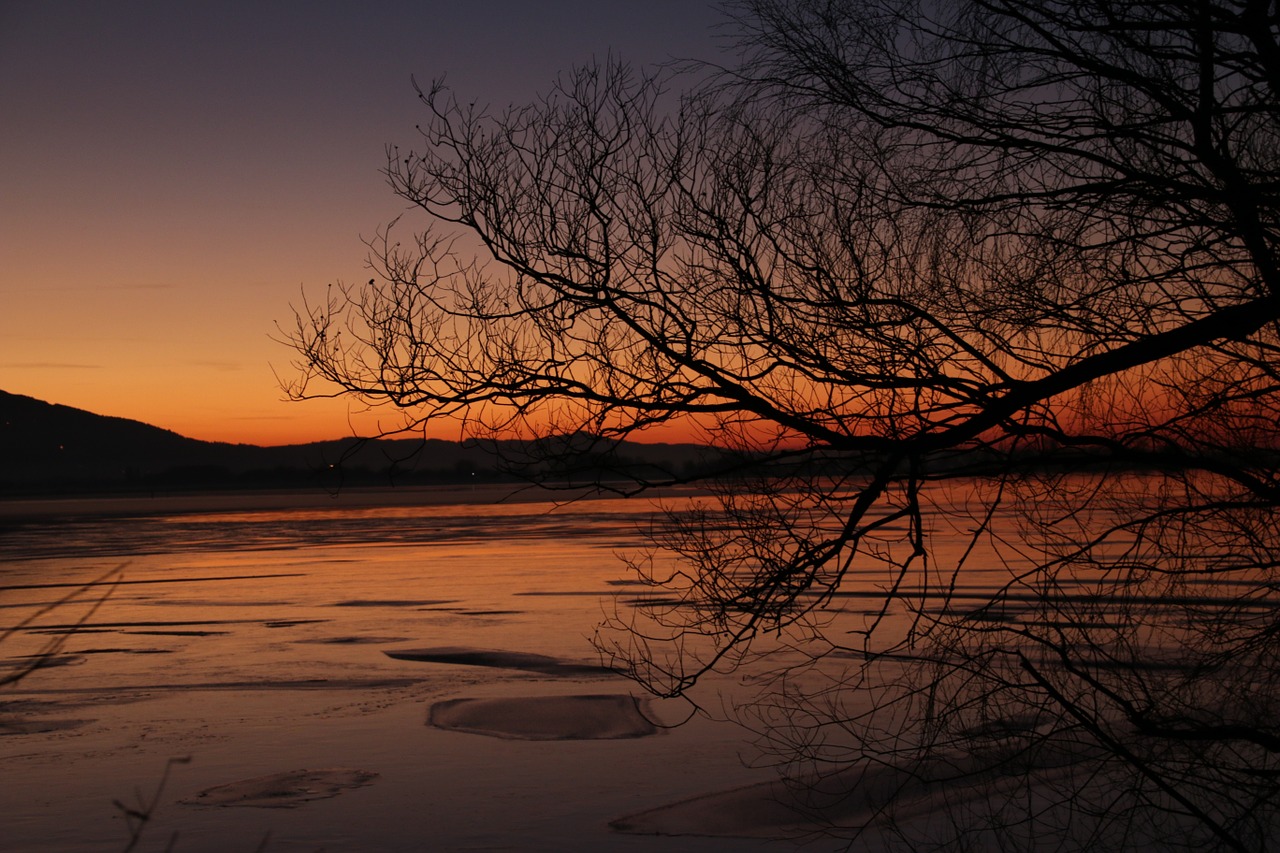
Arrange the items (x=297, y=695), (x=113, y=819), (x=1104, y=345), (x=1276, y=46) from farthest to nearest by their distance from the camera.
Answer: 1. (x=297, y=695)
2. (x=113, y=819)
3. (x=1104, y=345)
4. (x=1276, y=46)

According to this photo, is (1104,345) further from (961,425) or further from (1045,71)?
(1045,71)

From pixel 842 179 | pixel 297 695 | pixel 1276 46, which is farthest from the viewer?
pixel 297 695

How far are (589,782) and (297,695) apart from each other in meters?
4.08

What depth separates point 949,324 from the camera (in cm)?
462

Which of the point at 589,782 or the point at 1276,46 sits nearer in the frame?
the point at 1276,46

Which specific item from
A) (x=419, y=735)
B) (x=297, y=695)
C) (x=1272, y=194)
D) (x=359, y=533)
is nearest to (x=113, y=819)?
(x=419, y=735)

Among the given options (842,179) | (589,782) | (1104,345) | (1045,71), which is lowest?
(589,782)

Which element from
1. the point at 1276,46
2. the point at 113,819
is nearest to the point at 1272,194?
the point at 1276,46

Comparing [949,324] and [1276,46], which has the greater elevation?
[1276,46]

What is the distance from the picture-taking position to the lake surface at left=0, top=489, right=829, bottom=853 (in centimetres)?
750

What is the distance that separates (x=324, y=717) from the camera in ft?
34.2

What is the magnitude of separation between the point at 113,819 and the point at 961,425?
638 cm

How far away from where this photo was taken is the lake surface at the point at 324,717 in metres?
7.50

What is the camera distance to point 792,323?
4.52 meters
